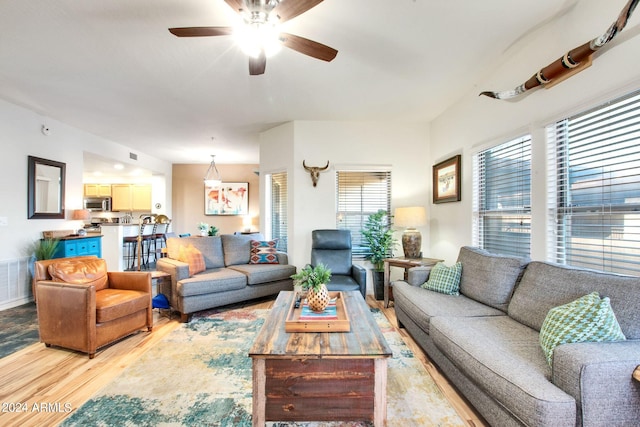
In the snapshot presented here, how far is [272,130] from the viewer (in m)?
4.81

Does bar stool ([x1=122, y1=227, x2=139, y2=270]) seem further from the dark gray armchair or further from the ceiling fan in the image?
the ceiling fan

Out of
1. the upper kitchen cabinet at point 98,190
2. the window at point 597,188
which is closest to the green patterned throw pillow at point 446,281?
the window at point 597,188

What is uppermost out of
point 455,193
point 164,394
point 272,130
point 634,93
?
point 272,130

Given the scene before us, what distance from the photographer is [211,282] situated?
338 centimetres

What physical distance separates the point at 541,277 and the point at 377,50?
2265mm

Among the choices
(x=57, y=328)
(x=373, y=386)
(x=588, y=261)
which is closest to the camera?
(x=373, y=386)

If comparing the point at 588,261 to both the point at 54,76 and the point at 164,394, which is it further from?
the point at 54,76

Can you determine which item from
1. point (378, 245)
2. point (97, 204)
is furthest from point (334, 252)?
point (97, 204)

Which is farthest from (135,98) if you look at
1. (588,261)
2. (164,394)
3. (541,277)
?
(588,261)

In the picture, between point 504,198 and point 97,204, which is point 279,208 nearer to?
point 504,198

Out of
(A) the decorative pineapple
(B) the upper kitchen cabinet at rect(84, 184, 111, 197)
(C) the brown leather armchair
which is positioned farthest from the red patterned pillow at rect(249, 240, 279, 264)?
(B) the upper kitchen cabinet at rect(84, 184, 111, 197)

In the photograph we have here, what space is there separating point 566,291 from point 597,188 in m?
0.82

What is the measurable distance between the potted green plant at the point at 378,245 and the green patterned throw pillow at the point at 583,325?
2.64 metres

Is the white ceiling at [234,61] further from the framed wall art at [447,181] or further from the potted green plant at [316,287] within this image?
→ the potted green plant at [316,287]
